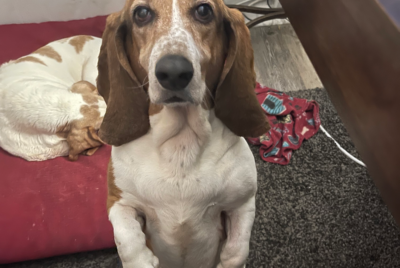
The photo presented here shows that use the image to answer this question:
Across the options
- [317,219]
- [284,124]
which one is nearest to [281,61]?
[284,124]

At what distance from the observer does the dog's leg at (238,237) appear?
1.30m

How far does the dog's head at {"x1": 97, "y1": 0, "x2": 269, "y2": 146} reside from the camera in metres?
0.98

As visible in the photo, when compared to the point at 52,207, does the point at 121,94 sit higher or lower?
higher

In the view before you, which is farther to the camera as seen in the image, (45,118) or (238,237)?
(45,118)

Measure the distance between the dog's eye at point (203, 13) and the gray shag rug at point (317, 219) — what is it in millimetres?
1252

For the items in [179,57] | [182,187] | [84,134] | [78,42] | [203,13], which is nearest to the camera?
[179,57]

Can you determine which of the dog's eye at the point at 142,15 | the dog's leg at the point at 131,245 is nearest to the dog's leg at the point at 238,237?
the dog's leg at the point at 131,245

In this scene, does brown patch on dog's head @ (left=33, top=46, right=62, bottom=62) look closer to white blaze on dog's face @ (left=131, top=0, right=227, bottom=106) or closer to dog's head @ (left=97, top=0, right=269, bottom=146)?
dog's head @ (left=97, top=0, right=269, bottom=146)

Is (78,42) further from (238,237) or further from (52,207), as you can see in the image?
(238,237)

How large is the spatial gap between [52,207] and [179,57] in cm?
133

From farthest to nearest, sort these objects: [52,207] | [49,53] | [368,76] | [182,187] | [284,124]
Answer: [49,53], [284,124], [52,207], [182,187], [368,76]

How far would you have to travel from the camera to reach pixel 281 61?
3.09 meters

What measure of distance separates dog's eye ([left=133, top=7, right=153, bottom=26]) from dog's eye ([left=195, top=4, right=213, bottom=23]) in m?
0.14

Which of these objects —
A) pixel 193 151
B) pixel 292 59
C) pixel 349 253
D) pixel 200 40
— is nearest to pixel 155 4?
pixel 200 40
